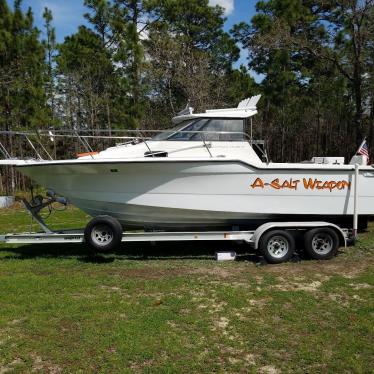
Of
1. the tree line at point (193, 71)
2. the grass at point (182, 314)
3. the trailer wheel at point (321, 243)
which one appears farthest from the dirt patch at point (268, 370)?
the tree line at point (193, 71)

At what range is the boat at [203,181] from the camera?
21.9 ft

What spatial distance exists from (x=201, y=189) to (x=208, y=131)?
1.06 meters

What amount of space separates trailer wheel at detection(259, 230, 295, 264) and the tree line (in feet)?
36.2

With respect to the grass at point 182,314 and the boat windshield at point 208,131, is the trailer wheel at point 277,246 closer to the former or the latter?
the grass at point 182,314

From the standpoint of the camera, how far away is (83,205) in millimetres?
7121

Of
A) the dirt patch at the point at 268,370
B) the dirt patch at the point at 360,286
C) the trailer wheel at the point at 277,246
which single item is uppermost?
the trailer wheel at the point at 277,246

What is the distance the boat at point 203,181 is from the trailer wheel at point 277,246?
21.0 inches

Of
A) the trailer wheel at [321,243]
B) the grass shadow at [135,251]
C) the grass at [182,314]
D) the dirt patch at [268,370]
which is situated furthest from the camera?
the grass shadow at [135,251]

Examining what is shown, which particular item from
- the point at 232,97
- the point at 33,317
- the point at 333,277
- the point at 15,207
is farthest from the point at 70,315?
the point at 232,97

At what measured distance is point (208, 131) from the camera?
23.5 ft

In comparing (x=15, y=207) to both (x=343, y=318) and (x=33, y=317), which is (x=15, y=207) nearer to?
(x=33, y=317)

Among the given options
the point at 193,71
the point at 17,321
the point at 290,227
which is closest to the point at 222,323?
the point at 17,321

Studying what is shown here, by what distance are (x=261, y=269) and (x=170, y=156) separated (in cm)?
230

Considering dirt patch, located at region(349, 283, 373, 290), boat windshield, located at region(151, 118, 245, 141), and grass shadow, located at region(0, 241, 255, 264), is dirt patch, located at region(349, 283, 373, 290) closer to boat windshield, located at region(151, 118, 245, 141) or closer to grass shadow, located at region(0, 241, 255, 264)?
grass shadow, located at region(0, 241, 255, 264)
